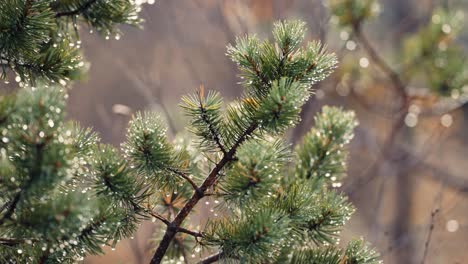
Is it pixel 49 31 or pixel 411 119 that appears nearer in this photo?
pixel 49 31

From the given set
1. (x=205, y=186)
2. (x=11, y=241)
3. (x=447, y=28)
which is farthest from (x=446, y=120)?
(x=11, y=241)

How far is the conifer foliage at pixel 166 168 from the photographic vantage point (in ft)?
2.51

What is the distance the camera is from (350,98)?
294 cm

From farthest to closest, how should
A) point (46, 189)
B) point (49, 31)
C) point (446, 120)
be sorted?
point (446, 120) → point (49, 31) → point (46, 189)

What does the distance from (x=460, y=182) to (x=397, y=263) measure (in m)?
0.70

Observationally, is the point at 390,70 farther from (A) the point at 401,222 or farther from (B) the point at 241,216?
(A) the point at 401,222

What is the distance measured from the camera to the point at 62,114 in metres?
0.77

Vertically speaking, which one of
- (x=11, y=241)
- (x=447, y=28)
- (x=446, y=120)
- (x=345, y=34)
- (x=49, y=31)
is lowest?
(x=11, y=241)

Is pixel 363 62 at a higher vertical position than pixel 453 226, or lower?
higher

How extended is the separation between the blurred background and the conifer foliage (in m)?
1.15

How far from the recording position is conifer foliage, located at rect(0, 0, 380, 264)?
2.51 ft

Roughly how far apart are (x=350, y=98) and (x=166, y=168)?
2117 millimetres

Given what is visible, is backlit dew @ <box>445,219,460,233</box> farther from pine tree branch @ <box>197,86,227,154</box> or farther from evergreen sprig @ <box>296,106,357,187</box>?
pine tree branch @ <box>197,86,227,154</box>

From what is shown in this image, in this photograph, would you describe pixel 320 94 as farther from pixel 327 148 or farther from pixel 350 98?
pixel 327 148
